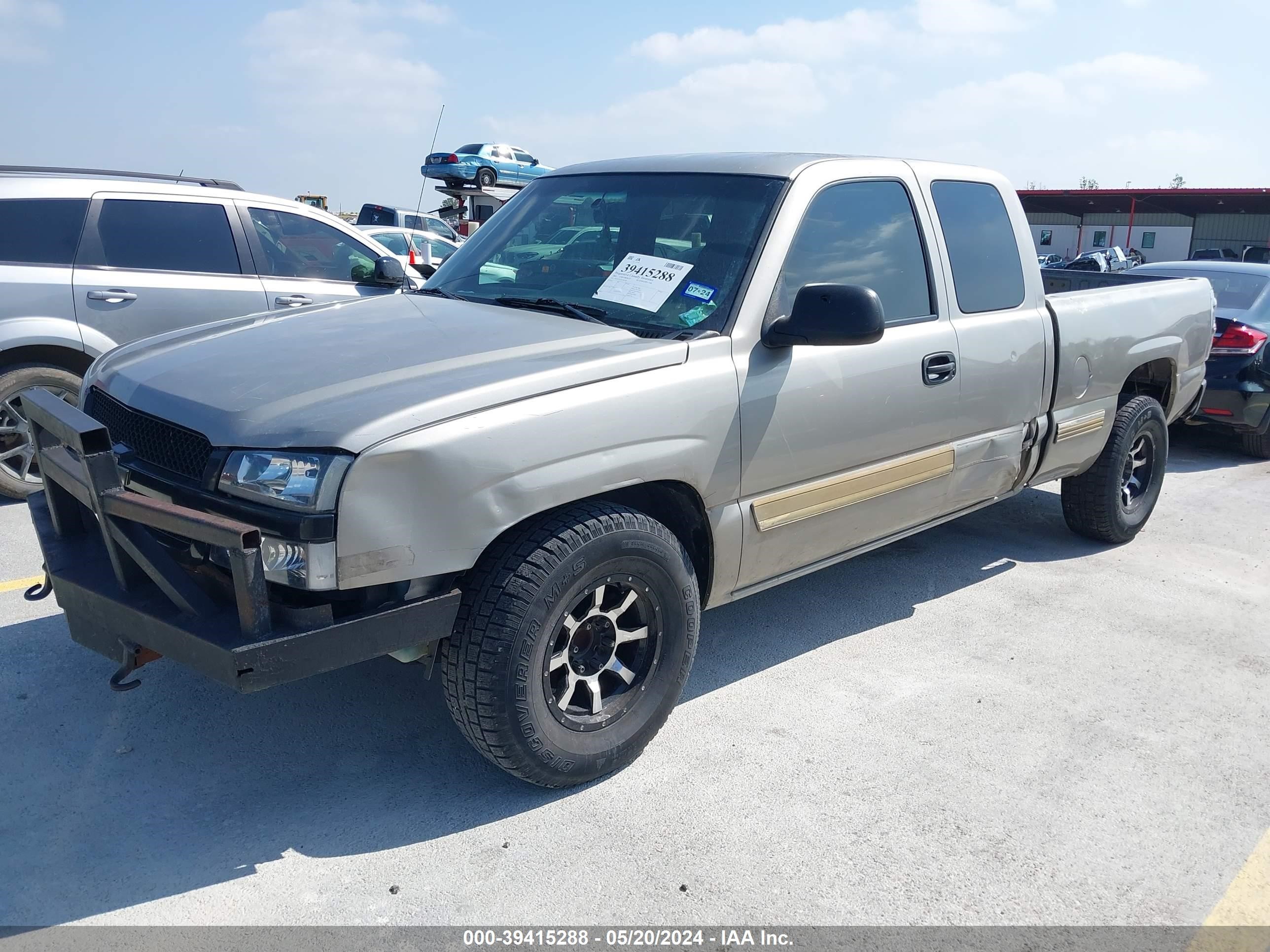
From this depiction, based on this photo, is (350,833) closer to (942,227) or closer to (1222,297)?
(942,227)

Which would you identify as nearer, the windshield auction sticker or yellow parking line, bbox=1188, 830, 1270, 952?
yellow parking line, bbox=1188, 830, 1270, 952

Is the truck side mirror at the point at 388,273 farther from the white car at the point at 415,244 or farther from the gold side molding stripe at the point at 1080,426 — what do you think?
the white car at the point at 415,244

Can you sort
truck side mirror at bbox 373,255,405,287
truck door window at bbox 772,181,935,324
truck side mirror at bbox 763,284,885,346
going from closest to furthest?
truck side mirror at bbox 763,284,885,346, truck door window at bbox 772,181,935,324, truck side mirror at bbox 373,255,405,287

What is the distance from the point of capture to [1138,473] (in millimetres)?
5855

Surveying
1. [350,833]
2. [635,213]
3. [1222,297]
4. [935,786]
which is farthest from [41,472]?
[1222,297]

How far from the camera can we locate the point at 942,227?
14.1ft

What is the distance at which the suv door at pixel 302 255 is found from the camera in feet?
21.2

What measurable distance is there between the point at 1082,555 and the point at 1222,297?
415 cm

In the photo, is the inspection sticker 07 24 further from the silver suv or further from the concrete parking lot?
the silver suv

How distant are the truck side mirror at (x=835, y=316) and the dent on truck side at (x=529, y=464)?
0.26 metres

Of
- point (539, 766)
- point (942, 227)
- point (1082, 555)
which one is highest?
point (942, 227)

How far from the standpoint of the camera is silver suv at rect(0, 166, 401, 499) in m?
5.66

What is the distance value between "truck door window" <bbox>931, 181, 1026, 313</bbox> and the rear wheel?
4917 millimetres

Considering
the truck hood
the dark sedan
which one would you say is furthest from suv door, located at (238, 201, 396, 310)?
the dark sedan
